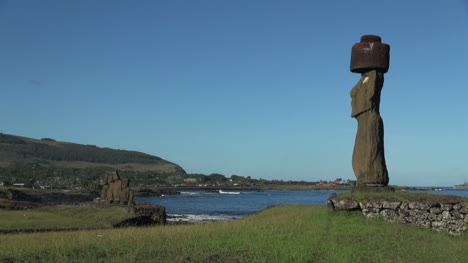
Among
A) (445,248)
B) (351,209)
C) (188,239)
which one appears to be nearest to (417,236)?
(445,248)

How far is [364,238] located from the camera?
15.0 metres

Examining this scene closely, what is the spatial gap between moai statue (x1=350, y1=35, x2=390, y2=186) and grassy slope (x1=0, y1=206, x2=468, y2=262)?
3710mm

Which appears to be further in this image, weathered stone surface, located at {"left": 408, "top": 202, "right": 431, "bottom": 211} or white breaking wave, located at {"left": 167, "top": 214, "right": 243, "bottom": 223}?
white breaking wave, located at {"left": 167, "top": 214, "right": 243, "bottom": 223}

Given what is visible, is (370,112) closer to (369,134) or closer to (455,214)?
(369,134)

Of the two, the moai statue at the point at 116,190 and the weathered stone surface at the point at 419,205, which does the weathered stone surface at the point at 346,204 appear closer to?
the weathered stone surface at the point at 419,205

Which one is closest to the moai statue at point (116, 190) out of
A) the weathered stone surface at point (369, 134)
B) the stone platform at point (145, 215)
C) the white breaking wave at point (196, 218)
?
the stone platform at point (145, 215)

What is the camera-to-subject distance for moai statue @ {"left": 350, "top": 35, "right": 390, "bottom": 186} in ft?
67.2

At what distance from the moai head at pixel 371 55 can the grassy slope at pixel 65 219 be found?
17.6 m

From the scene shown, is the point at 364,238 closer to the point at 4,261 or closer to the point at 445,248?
the point at 445,248

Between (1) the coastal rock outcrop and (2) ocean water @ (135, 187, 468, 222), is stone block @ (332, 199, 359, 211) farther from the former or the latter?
(2) ocean water @ (135, 187, 468, 222)

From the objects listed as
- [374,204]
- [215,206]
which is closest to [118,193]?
[374,204]

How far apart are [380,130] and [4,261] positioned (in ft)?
49.5

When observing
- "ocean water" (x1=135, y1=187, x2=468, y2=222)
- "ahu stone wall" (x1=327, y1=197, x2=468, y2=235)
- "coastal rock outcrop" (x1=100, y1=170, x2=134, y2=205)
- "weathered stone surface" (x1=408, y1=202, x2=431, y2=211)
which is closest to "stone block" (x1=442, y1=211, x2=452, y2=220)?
"ahu stone wall" (x1=327, y1=197, x2=468, y2=235)

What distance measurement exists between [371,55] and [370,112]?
233 cm
